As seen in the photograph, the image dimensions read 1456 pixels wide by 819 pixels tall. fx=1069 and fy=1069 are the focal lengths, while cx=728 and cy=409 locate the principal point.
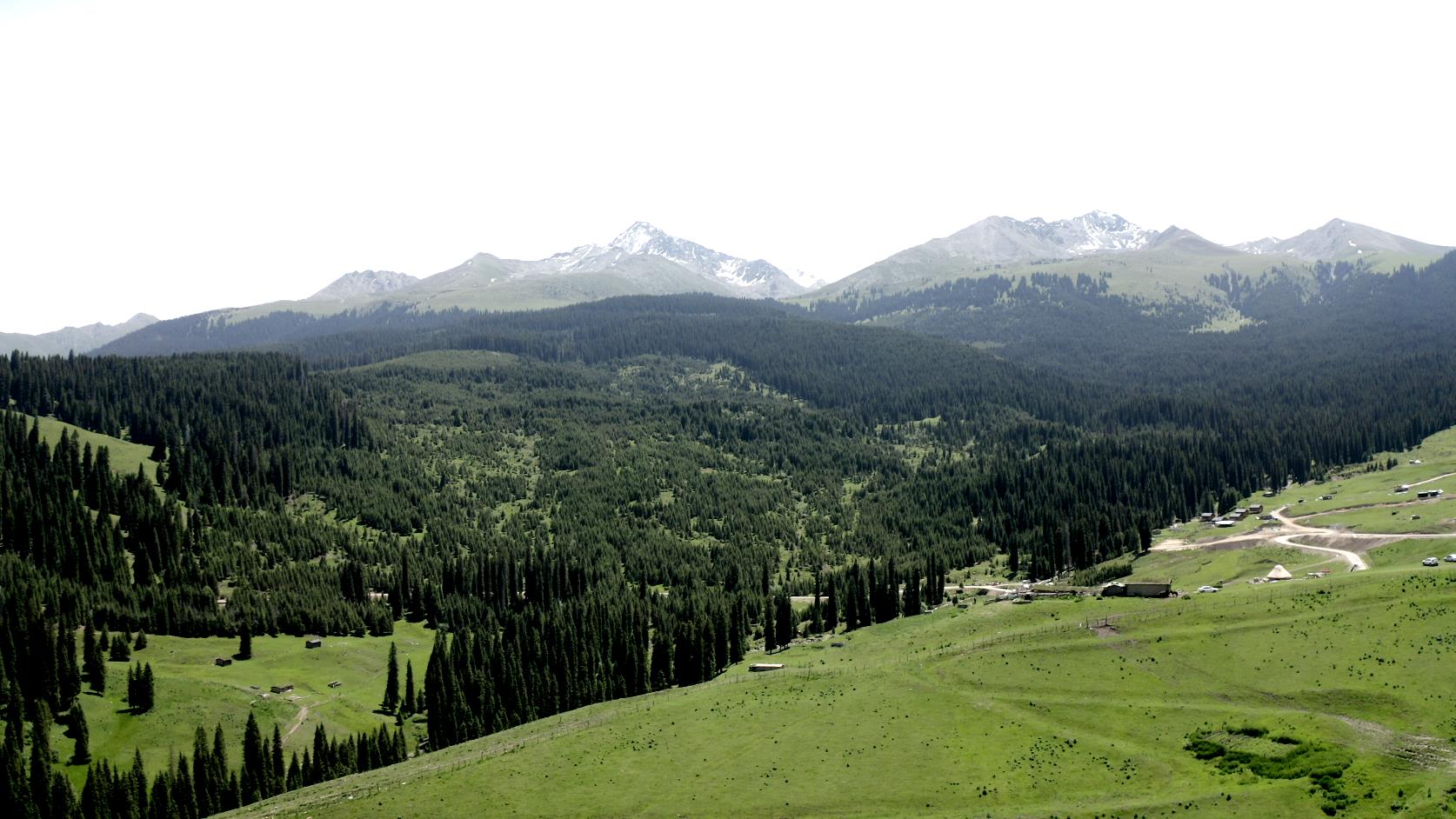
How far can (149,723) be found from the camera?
153m

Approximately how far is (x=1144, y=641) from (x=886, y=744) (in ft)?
122

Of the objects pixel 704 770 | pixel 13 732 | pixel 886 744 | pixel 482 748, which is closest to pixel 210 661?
pixel 13 732

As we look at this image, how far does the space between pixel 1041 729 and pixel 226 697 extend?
123776 mm

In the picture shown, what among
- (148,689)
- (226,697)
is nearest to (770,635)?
(226,697)

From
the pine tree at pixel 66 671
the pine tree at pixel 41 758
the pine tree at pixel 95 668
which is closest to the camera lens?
the pine tree at pixel 41 758

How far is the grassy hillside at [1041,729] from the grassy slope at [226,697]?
41522 mm

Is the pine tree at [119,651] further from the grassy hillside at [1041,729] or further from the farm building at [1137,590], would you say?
the farm building at [1137,590]

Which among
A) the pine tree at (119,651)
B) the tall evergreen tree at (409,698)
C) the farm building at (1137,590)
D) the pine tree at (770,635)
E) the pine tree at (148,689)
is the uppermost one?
the farm building at (1137,590)

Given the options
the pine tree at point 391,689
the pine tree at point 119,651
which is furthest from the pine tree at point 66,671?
the pine tree at point 391,689

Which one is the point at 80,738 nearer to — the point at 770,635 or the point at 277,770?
the point at 277,770

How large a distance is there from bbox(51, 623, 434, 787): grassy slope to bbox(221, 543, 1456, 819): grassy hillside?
4152cm

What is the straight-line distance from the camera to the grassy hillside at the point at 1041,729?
298ft

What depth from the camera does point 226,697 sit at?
165 m

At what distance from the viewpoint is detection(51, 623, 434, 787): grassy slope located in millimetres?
149575
